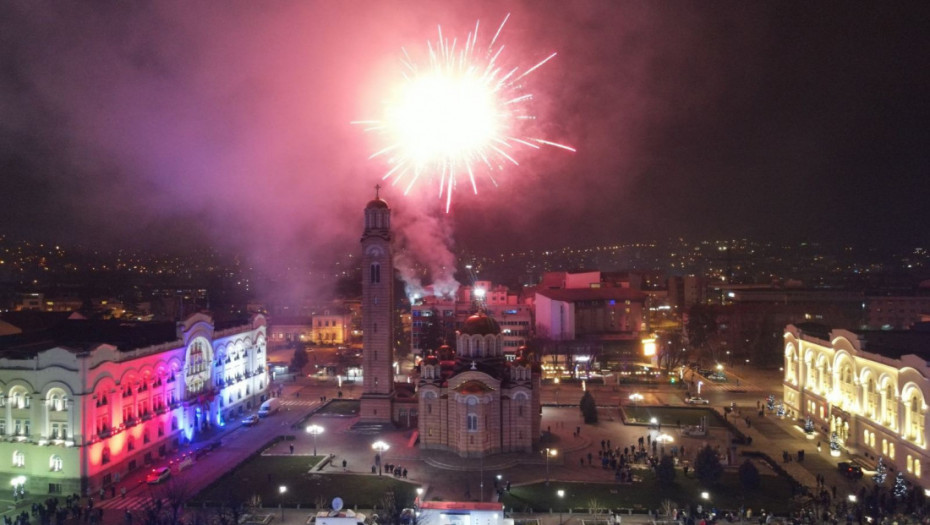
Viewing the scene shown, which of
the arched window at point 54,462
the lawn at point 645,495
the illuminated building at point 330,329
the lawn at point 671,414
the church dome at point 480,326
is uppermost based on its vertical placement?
the church dome at point 480,326

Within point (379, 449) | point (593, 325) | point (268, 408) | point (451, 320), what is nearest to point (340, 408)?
point (268, 408)

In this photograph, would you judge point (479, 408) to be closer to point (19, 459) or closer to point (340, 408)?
point (340, 408)

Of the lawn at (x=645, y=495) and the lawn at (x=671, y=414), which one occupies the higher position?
the lawn at (x=671, y=414)

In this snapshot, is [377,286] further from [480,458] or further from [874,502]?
[874,502]

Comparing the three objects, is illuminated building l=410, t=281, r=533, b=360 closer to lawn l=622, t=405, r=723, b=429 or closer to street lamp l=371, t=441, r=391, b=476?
lawn l=622, t=405, r=723, b=429

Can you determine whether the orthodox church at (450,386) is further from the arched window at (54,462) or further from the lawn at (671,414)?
the arched window at (54,462)

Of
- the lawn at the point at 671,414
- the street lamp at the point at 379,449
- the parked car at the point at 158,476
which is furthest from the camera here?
the lawn at the point at 671,414

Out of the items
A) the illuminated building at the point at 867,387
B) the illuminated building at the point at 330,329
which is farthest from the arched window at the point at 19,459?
the illuminated building at the point at 330,329
